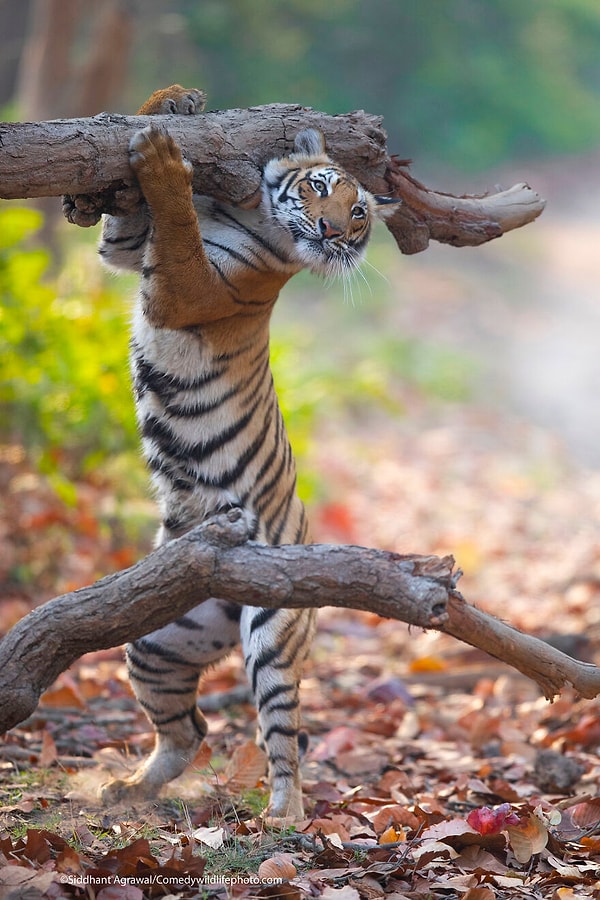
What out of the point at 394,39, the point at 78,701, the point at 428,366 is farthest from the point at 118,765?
the point at 394,39

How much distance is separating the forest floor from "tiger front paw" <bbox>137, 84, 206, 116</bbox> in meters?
2.16

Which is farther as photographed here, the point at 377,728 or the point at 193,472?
the point at 377,728

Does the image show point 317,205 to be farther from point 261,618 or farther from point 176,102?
point 261,618

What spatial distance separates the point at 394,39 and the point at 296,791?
18382 millimetres

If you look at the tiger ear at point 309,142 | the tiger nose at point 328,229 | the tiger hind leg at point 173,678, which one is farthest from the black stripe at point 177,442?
the tiger ear at point 309,142

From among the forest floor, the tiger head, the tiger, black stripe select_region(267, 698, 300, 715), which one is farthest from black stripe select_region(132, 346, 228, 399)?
the forest floor

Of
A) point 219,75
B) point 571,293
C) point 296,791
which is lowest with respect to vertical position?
point 296,791

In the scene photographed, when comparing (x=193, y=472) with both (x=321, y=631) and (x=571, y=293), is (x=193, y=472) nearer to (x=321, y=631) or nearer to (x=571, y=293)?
(x=321, y=631)

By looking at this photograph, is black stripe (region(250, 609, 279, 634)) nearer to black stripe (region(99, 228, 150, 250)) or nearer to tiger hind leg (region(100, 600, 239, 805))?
tiger hind leg (region(100, 600, 239, 805))

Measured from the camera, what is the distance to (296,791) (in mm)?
3471

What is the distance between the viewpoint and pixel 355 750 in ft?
14.2

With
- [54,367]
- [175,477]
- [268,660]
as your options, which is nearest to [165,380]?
[175,477]

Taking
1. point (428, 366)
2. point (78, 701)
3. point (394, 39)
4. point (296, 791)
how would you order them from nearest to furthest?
point (296, 791) → point (78, 701) → point (428, 366) → point (394, 39)

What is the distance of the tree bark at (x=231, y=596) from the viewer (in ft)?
8.54
